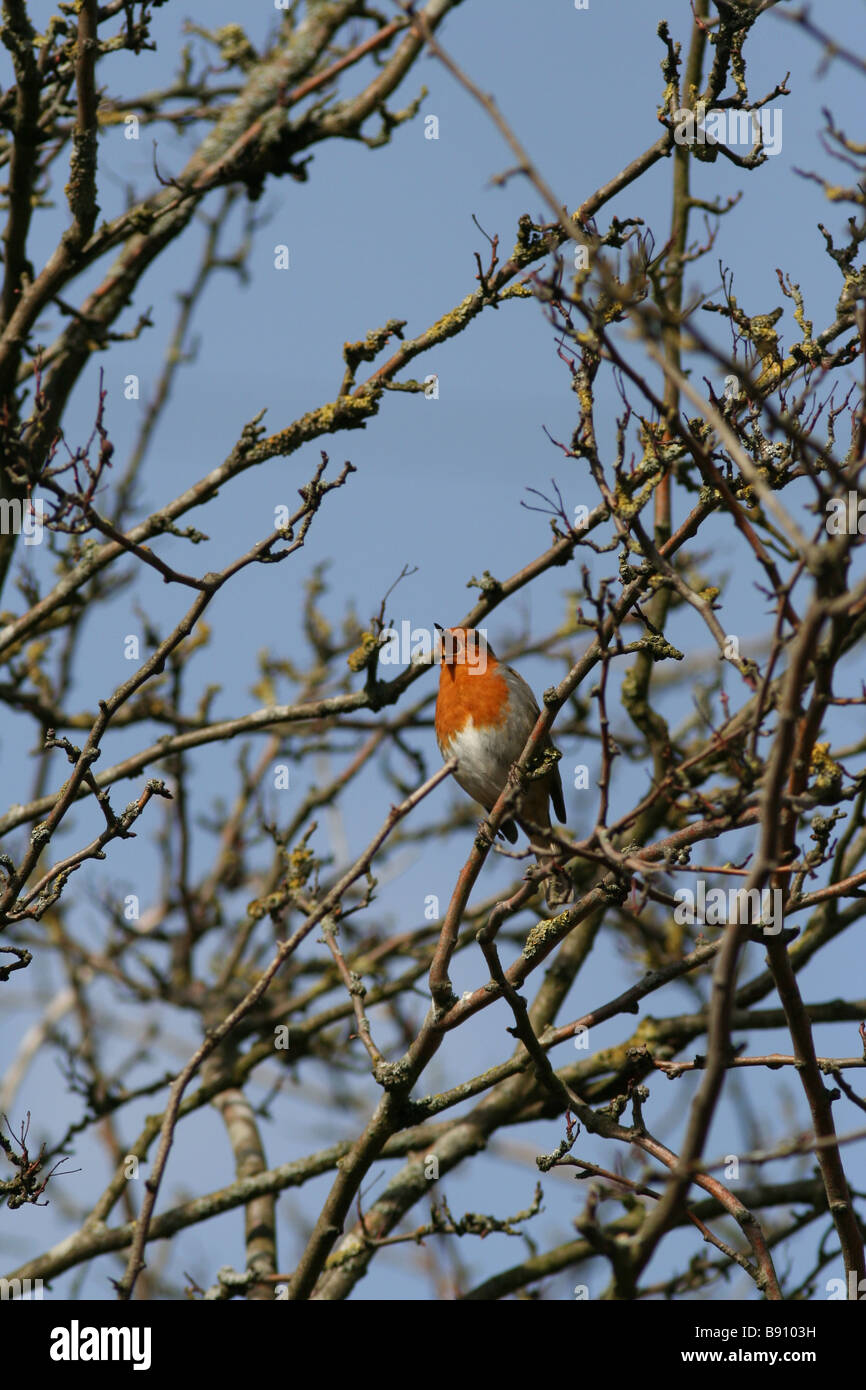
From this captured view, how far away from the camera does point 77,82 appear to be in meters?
4.92

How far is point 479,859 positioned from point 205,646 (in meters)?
3.74

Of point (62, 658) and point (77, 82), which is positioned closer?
point (77, 82)

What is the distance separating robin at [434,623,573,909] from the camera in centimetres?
609

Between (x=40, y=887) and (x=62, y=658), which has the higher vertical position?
(x=62, y=658)

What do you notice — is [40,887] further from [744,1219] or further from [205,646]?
[205,646]

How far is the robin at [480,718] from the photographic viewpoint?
20.0 feet

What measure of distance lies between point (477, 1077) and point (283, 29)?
14.4 ft

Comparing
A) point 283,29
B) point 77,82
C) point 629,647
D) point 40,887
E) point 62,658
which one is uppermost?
point 283,29

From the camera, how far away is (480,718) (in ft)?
20.1
